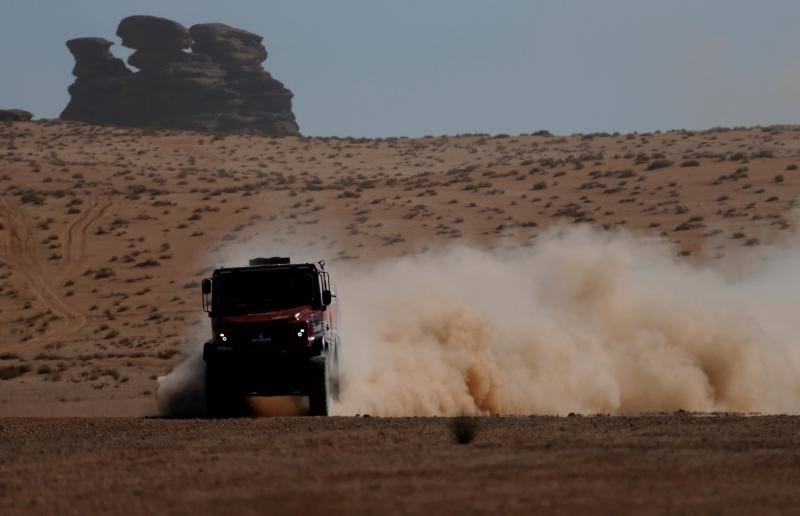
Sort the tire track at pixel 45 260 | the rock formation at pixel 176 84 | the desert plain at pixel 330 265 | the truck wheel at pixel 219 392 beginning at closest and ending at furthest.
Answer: the desert plain at pixel 330 265 → the truck wheel at pixel 219 392 → the tire track at pixel 45 260 → the rock formation at pixel 176 84

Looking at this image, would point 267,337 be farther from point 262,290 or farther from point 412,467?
point 412,467

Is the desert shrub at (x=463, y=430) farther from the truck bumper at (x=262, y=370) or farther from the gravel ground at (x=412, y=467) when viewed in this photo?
the truck bumper at (x=262, y=370)

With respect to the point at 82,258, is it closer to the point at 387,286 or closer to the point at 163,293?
the point at 163,293

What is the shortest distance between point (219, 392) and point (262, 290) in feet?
5.64

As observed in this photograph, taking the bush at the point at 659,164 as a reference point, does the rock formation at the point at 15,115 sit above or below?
above

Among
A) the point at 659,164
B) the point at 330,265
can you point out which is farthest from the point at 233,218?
the point at 659,164

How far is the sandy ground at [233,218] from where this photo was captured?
39250 mm

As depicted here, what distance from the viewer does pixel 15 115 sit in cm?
10288

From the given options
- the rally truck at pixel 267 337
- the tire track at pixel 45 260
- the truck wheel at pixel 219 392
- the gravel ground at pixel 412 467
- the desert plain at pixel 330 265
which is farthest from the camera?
the tire track at pixel 45 260

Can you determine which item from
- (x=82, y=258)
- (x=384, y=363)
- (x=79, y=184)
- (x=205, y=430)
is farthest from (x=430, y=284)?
(x=79, y=184)

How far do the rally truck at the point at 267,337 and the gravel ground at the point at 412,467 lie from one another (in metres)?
1.74

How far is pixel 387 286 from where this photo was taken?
93.5ft

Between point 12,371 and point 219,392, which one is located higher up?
point 219,392

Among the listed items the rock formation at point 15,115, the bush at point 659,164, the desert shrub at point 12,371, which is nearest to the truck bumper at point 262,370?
the desert shrub at point 12,371
